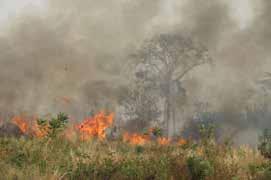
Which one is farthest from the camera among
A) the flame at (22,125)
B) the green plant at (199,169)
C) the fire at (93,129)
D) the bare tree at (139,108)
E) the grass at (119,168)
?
the bare tree at (139,108)

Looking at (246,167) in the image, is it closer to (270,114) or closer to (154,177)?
(154,177)

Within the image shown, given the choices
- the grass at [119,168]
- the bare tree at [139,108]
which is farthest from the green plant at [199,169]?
the bare tree at [139,108]

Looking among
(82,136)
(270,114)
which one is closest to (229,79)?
(270,114)

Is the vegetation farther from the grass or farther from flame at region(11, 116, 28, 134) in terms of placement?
flame at region(11, 116, 28, 134)

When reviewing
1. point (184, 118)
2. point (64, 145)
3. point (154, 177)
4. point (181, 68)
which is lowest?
point (154, 177)

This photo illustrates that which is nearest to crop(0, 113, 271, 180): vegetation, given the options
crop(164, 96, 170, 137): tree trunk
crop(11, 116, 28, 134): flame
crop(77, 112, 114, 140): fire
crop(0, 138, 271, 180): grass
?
crop(0, 138, 271, 180): grass

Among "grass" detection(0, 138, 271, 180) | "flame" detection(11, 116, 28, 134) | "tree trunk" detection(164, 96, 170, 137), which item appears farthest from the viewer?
"tree trunk" detection(164, 96, 170, 137)

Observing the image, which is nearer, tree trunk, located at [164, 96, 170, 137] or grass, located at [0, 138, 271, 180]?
grass, located at [0, 138, 271, 180]

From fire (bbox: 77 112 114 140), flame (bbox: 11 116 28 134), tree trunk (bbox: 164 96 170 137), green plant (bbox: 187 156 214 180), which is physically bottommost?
green plant (bbox: 187 156 214 180)

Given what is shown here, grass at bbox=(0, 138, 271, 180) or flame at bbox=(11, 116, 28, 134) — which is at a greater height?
flame at bbox=(11, 116, 28, 134)

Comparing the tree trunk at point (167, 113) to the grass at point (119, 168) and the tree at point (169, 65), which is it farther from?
the grass at point (119, 168)

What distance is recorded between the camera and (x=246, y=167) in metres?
8.83

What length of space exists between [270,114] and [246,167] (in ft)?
142

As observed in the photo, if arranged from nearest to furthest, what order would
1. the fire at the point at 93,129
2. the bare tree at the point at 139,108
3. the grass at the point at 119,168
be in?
the grass at the point at 119,168 < the fire at the point at 93,129 < the bare tree at the point at 139,108
